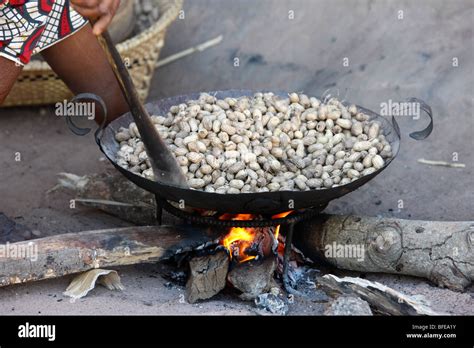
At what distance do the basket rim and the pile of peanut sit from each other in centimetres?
99

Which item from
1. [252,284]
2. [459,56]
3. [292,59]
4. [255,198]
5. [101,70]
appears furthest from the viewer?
[292,59]

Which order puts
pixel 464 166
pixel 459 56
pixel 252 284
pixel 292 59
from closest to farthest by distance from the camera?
pixel 252 284, pixel 464 166, pixel 459 56, pixel 292 59

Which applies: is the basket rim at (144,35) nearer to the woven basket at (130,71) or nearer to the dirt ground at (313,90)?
the woven basket at (130,71)

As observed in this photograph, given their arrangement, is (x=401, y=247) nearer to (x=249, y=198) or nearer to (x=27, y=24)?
(x=249, y=198)

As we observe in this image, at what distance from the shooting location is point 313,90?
4160 millimetres

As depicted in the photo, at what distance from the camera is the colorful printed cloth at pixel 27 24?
2.64 meters

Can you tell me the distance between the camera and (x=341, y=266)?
9.34 feet

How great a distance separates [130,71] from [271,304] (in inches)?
69.6

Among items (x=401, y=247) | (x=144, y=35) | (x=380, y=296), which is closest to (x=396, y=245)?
(x=401, y=247)

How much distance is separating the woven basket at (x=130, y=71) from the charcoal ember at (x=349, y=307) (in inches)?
73.6

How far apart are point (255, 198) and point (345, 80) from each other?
1.86 m

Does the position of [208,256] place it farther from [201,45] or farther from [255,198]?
[201,45]

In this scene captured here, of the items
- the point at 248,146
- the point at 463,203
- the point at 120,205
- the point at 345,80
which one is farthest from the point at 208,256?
the point at 345,80

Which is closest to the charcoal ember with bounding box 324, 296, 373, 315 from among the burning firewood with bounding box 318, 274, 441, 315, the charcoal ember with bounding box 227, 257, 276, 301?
the burning firewood with bounding box 318, 274, 441, 315
